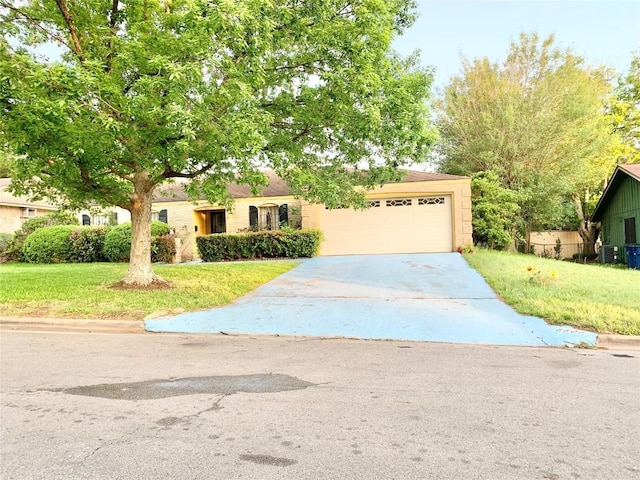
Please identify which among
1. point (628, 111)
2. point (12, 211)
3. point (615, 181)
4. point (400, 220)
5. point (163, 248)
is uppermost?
point (628, 111)

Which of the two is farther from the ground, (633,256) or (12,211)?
(12,211)

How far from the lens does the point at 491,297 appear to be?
30.5 ft

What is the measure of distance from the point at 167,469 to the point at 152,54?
6.97 meters

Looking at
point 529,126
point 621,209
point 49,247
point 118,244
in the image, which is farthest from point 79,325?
point 621,209

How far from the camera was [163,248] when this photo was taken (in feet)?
57.5

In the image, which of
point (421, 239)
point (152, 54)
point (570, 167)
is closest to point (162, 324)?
point (152, 54)

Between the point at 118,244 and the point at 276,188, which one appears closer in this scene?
the point at 118,244

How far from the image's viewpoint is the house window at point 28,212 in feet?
79.3

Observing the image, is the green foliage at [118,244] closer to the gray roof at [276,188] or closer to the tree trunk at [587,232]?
the gray roof at [276,188]

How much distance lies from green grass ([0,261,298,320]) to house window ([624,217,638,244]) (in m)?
16.6

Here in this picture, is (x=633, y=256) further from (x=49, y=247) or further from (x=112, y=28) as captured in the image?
(x=49, y=247)

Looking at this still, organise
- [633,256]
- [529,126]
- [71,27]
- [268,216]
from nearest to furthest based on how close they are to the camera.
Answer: [71,27]
[633,256]
[529,126]
[268,216]

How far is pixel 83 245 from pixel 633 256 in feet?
76.1

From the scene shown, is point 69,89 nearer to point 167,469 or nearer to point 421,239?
point 167,469
